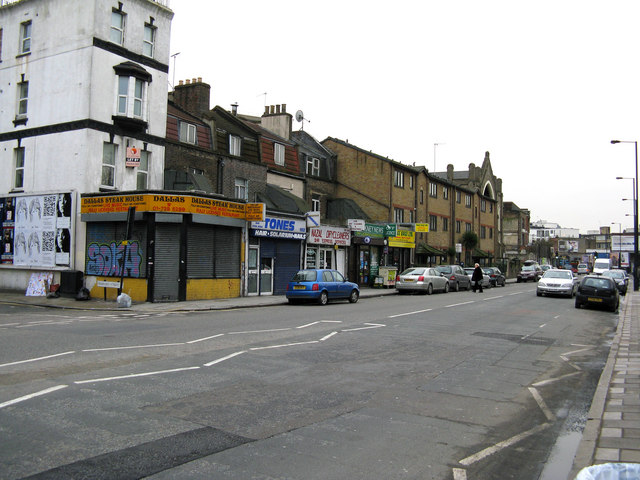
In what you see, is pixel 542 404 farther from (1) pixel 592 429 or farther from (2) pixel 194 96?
(2) pixel 194 96

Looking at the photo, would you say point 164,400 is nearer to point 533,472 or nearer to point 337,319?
point 533,472

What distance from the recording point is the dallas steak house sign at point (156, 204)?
2161 centimetres

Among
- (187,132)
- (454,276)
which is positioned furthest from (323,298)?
(454,276)

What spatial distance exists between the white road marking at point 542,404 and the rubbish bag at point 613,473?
4.06 m

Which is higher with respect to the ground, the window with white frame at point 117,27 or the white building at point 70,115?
the window with white frame at point 117,27

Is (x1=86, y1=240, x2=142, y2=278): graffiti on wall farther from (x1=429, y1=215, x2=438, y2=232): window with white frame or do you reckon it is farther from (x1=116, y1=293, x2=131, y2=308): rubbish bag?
(x1=429, y1=215, x2=438, y2=232): window with white frame

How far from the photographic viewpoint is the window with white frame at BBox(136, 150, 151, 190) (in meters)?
25.1

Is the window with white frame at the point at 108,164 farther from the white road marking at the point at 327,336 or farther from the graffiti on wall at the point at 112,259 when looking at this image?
the white road marking at the point at 327,336

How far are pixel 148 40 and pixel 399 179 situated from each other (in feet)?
74.6

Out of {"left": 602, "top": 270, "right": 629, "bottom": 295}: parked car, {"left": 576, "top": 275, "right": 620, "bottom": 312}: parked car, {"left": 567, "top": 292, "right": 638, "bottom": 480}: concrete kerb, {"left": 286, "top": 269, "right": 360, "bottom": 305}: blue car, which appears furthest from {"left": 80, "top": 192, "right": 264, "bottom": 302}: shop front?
{"left": 602, "top": 270, "right": 629, "bottom": 295}: parked car

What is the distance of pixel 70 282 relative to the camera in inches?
894

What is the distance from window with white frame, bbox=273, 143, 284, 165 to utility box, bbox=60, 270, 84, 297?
14333mm

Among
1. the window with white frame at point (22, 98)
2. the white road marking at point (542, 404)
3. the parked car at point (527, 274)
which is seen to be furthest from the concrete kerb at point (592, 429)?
the parked car at point (527, 274)

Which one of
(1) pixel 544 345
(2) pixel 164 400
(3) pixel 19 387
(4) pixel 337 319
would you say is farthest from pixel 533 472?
(4) pixel 337 319
